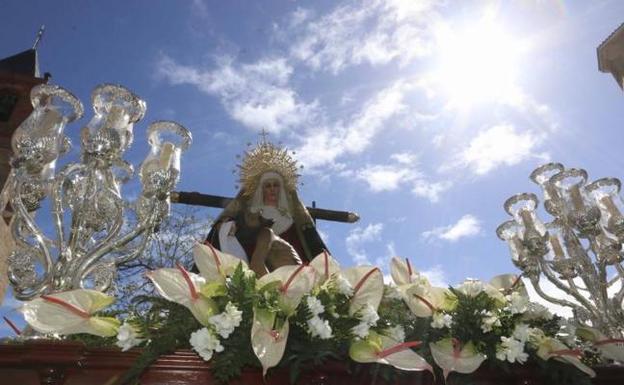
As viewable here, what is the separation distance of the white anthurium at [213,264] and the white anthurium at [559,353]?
1456 mm

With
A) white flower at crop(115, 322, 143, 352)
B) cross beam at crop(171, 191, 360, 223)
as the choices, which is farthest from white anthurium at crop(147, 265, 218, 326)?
cross beam at crop(171, 191, 360, 223)

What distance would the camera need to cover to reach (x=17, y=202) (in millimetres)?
3326

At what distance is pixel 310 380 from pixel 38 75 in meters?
28.7

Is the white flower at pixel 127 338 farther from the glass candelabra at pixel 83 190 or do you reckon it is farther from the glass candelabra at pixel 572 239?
the glass candelabra at pixel 572 239

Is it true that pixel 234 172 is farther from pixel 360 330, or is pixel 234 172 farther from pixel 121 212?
pixel 360 330

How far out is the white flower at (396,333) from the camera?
2.24 metres

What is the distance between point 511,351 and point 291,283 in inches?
40.5

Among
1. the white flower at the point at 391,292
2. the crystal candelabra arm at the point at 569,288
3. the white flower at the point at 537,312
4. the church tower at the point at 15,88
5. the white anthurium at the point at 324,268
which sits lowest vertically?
the white flower at the point at 537,312

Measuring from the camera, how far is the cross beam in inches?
299

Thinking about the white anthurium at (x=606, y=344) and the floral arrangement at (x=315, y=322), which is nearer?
the floral arrangement at (x=315, y=322)

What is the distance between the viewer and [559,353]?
7.70 ft

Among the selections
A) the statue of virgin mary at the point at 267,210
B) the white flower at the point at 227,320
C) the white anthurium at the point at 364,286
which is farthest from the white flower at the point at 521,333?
the statue of virgin mary at the point at 267,210

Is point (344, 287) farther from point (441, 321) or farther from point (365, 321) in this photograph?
point (441, 321)

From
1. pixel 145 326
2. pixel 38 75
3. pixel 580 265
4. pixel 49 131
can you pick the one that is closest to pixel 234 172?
pixel 49 131
